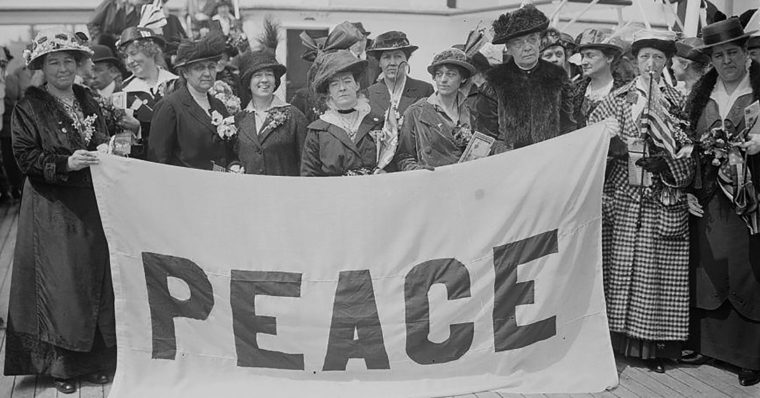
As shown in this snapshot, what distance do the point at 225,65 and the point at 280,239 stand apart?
356 cm

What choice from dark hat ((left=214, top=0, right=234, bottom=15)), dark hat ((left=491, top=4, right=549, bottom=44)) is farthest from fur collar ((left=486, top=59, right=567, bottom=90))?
dark hat ((left=214, top=0, right=234, bottom=15))

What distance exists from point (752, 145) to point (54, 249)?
4.21 m

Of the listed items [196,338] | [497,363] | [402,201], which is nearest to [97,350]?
[196,338]

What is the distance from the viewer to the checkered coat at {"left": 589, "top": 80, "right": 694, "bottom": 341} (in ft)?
18.0

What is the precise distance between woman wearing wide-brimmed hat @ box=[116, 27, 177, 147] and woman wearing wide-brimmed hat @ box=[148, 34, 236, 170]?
1430mm

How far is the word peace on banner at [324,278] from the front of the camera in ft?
16.2

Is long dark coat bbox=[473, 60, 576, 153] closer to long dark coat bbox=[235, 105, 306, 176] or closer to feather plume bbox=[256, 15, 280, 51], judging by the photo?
long dark coat bbox=[235, 105, 306, 176]

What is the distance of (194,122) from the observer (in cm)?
566

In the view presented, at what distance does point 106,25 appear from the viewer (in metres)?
9.91

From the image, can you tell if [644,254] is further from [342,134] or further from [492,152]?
[342,134]

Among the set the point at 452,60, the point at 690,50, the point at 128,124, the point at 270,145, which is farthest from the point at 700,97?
the point at 128,124

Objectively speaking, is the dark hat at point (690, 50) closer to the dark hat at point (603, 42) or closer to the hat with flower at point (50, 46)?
the dark hat at point (603, 42)

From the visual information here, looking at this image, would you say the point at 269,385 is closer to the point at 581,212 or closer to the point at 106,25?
the point at 581,212

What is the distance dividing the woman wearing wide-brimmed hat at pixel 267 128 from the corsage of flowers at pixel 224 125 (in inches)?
3.7
